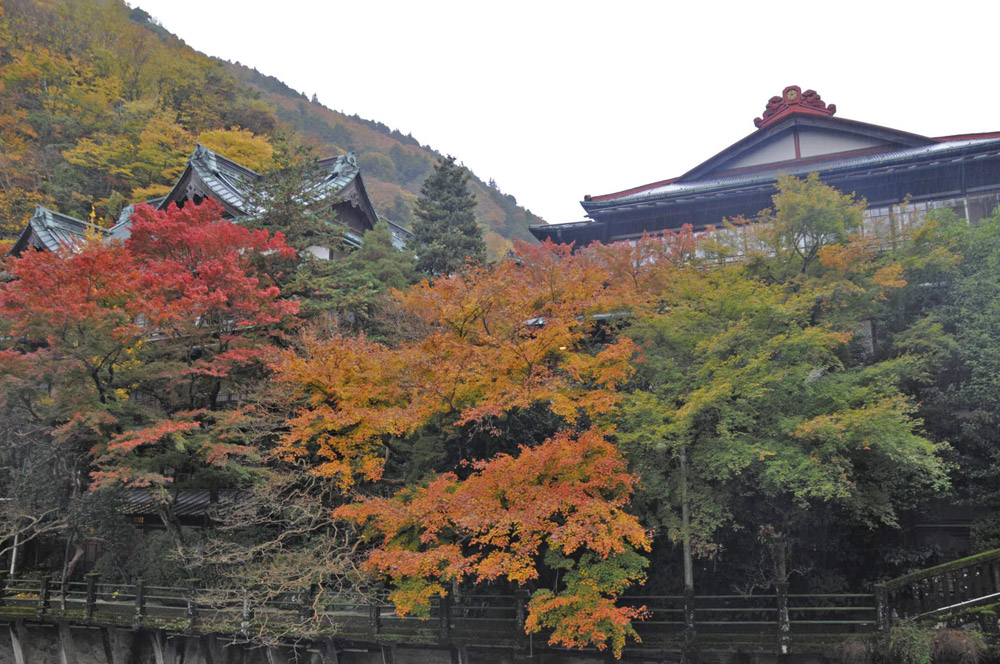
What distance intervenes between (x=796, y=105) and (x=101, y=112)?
43.3 meters

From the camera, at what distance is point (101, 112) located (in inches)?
1720

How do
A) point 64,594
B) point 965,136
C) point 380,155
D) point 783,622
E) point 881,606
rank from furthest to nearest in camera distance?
point 380,155 → point 965,136 → point 64,594 → point 783,622 → point 881,606

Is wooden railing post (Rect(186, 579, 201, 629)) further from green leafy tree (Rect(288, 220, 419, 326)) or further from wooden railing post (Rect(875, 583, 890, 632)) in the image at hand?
wooden railing post (Rect(875, 583, 890, 632))

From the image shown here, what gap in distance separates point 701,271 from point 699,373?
356 centimetres

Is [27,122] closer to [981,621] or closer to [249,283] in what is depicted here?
[249,283]

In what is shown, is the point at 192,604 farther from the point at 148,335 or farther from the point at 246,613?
the point at 148,335

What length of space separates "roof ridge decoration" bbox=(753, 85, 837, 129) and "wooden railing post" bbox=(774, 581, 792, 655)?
18281 millimetres

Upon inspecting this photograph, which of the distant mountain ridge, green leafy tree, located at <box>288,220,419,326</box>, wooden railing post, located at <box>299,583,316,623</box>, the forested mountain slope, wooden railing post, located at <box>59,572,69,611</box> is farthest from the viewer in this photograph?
the distant mountain ridge

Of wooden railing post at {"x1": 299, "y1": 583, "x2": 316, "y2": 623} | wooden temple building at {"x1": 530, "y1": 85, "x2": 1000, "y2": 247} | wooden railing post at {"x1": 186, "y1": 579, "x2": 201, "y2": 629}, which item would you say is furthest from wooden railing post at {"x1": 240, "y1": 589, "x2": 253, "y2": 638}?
wooden temple building at {"x1": 530, "y1": 85, "x2": 1000, "y2": 247}

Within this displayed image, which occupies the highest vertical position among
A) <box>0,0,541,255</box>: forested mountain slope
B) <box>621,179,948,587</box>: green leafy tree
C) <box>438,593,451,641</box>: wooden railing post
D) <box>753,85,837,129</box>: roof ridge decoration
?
<box>0,0,541,255</box>: forested mountain slope

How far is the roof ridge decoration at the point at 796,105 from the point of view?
2473cm

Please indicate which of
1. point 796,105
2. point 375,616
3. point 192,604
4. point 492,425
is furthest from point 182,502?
point 796,105

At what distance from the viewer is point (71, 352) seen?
667 inches

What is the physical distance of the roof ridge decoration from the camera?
24734mm
